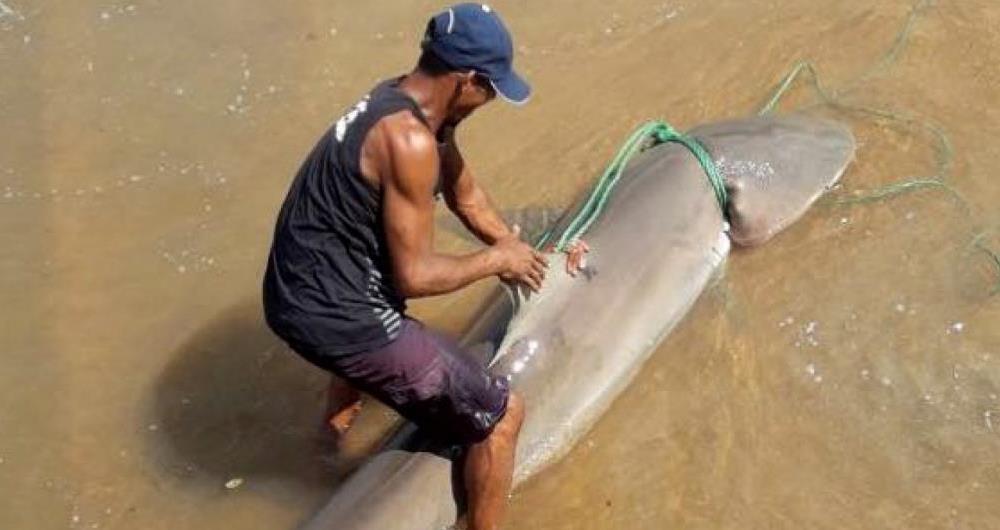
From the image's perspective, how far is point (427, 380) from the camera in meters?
3.91

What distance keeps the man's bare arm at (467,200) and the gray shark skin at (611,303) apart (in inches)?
10.5

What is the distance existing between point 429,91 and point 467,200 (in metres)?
0.78

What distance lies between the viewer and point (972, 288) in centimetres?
497

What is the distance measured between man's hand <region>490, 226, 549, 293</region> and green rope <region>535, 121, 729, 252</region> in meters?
0.58

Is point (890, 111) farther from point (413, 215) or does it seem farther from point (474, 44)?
point (413, 215)

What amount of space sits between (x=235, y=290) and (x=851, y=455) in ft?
9.00

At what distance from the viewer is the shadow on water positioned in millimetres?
4820

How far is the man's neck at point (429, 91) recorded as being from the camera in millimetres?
3490

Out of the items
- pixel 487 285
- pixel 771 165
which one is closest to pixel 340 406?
pixel 487 285

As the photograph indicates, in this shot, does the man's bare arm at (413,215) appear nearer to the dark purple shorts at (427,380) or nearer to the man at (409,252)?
the man at (409,252)

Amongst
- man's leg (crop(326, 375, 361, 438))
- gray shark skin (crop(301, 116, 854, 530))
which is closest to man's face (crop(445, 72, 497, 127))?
gray shark skin (crop(301, 116, 854, 530))

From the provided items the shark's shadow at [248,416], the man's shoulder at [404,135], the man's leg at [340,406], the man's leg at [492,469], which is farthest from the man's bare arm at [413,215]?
the man's leg at [340,406]

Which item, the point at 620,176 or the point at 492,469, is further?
the point at 620,176

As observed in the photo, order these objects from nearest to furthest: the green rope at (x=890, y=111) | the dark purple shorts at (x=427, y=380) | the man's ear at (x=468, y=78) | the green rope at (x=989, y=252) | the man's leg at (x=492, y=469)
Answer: the man's ear at (x=468, y=78) < the dark purple shorts at (x=427, y=380) < the man's leg at (x=492, y=469) < the green rope at (x=989, y=252) < the green rope at (x=890, y=111)
